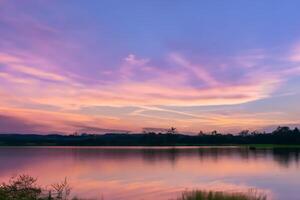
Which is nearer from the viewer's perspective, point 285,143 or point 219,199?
point 219,199

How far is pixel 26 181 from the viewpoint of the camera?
15.3m

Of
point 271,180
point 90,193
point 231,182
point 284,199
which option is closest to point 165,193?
point 90,193

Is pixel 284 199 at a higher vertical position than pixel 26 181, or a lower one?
lower

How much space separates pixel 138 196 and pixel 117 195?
5.06 ft

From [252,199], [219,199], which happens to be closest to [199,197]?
[219,199]

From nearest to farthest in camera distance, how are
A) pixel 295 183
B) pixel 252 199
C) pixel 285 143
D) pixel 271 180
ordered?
pixel 252 199 → pixel 295 183 → pixel 271 180 → pixel 285 143

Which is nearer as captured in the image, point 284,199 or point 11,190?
point 11,190

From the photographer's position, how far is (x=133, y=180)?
44.6 m

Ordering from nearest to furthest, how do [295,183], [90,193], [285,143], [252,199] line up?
[252,199] < [90,193] < [295,183] < [285,143]

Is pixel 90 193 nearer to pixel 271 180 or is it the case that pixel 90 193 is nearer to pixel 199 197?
pixel 199 197

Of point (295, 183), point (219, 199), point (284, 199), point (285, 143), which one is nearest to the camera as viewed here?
point (219, 199)

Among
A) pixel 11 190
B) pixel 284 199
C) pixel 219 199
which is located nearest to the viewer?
pixel 11 190

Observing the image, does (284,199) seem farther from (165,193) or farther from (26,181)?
(26,181)

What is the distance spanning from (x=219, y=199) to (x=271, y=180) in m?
26.6
